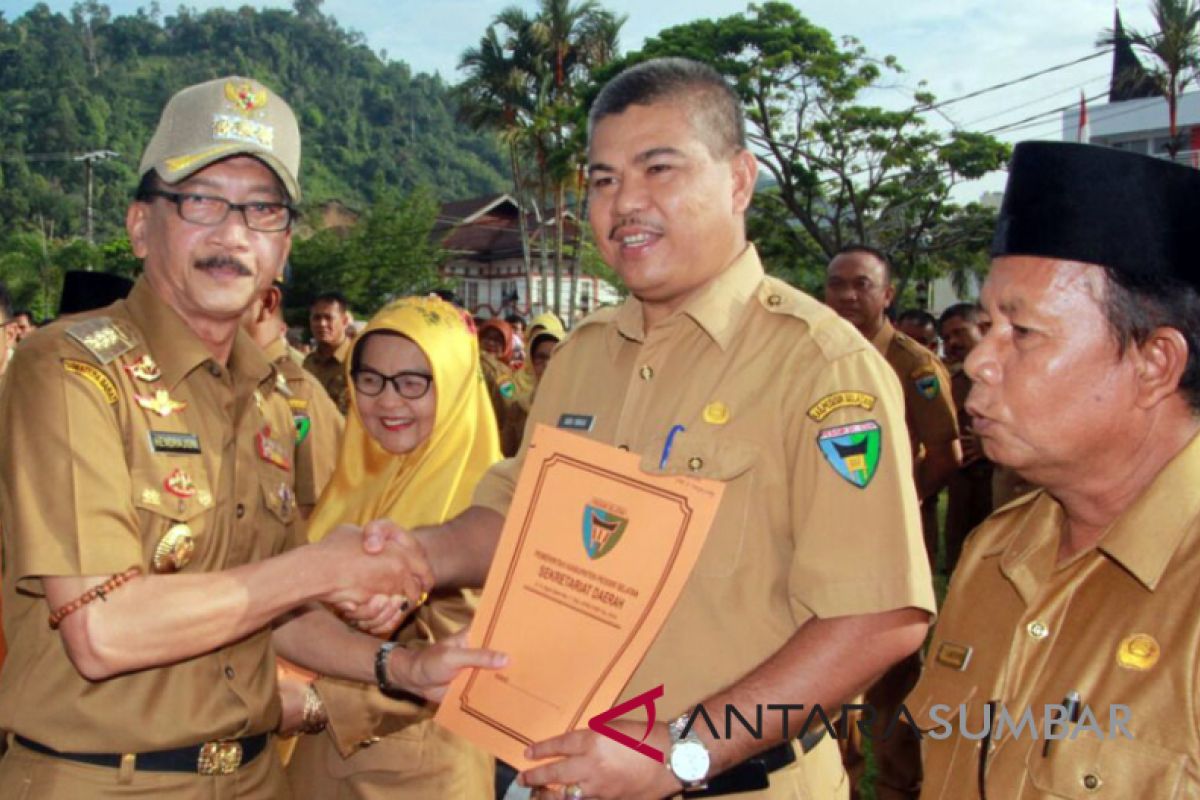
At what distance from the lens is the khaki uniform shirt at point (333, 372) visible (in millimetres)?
7797

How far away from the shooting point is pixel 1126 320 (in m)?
1.63

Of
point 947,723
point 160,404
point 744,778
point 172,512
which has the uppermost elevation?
point 160,404

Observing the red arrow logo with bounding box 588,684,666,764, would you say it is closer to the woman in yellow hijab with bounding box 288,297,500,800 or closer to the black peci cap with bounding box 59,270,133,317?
the woman in yellow hijab with bounding box 288,297,500,800

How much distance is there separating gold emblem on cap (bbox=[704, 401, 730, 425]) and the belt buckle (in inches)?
51.0

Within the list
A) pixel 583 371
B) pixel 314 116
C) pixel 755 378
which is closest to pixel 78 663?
pixel 583 371

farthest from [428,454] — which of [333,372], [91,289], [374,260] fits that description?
[374,260]

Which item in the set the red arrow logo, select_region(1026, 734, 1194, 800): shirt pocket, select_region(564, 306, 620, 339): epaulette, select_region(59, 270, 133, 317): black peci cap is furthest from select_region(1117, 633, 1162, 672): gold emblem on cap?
select_region(59, 270, 133, 317): black peci cap

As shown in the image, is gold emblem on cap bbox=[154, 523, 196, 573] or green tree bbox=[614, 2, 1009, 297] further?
green tree bbox=[614, 2, 1009, 297]

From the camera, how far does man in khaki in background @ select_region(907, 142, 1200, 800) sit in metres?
1.52

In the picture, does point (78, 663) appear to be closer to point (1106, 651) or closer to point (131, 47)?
point (1106, 651)

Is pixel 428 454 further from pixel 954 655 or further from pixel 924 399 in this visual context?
pixel 924 399

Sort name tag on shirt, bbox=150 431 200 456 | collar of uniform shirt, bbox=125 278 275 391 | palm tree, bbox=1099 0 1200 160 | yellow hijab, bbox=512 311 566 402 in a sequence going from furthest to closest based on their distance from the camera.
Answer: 1. palm tree, bbox=1099 0 1200 160
2. yellow hijab, bbox=512 311 566 402
3. collar of uniform shirt, bbox=125 278 275 391
4. name tag on shirt, bbox=150 431 200 456

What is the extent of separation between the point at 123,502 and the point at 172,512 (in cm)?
13

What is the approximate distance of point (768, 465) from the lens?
1983mm
